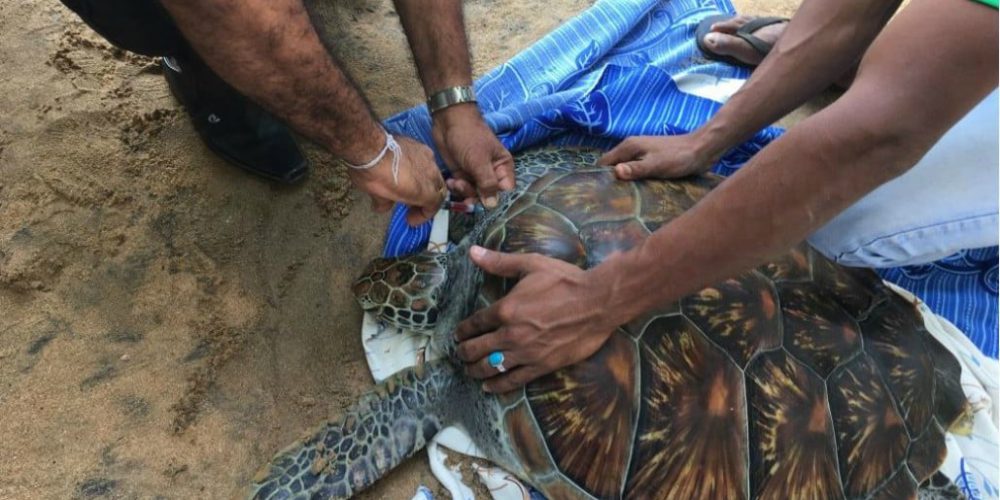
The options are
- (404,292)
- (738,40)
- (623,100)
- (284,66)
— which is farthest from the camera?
(738,40)

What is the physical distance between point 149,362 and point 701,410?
2.98ft

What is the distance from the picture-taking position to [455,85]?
123 cm

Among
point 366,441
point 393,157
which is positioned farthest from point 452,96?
point 366,441

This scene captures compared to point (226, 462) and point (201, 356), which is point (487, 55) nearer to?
point (201, 356)

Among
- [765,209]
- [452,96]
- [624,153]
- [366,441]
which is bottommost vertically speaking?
[366,441]

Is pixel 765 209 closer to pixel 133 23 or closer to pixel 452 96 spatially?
pixel 452 96

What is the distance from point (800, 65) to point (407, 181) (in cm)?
84

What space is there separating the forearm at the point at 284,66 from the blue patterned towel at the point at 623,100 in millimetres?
433

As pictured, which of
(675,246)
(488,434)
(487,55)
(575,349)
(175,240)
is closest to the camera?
(675,246)

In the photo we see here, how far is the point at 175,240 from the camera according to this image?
117cm

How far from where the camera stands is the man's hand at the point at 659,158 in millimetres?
1197

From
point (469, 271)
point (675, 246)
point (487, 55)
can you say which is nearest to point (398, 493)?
point (469, 271)

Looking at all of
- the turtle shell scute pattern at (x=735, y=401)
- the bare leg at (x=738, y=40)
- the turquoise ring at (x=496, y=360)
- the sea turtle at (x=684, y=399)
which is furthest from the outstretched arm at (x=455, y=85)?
the bare leg at (x=738, y=40)

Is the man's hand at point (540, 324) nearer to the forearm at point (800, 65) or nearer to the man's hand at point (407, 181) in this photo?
the man's hand at point (407, 181)
